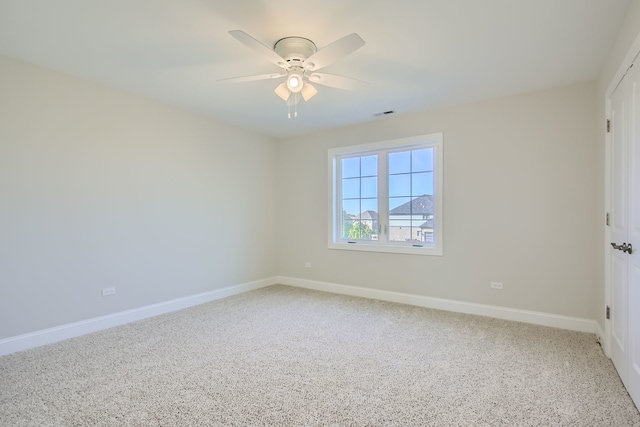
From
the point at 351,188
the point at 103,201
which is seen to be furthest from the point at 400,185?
the point at 103,201

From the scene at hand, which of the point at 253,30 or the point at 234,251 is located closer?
the point at 253,30

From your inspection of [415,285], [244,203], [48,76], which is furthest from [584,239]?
[48,76]

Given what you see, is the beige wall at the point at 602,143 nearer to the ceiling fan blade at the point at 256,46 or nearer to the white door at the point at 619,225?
the white door at the point at 619,225

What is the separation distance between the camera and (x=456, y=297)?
12.6 feet

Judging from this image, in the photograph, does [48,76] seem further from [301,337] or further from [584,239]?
[584,239]

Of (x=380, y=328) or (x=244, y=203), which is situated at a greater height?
(x=244, y=203)

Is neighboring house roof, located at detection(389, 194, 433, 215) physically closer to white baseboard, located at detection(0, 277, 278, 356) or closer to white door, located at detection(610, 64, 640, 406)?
white door, located at detection(610, 64, 640, 406)

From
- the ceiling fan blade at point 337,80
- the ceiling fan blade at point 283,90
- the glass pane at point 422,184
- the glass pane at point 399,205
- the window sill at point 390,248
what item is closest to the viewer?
the ceiling fan blade at point 337,80

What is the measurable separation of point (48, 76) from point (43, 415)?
9.34 feet

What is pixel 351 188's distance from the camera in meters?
4.85

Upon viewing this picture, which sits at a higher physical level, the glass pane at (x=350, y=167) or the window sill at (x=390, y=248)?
the glass pane at (x=350, y=167)

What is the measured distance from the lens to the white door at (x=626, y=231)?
193 centimetres

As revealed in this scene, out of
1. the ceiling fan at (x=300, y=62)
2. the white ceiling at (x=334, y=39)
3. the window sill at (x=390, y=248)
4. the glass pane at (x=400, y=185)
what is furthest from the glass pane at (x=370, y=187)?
the ceiling fan at (x=300, y=62)

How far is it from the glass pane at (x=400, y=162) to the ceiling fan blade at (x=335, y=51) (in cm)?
236
